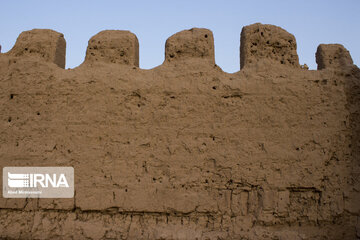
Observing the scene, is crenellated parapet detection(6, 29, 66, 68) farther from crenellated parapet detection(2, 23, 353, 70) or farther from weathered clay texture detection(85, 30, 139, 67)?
weathered clay texture detection(85, 30, 139, 67)

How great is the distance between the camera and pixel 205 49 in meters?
2.83

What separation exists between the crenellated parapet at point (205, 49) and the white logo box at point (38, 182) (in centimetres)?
111

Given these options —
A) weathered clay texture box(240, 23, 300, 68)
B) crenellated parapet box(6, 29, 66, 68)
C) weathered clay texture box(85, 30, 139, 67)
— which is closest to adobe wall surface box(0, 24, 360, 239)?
weathered clay texture box(240, 23, 300, 68)

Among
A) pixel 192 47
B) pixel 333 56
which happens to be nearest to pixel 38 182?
pixel 192 47

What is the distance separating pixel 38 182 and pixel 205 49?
6.62 feet

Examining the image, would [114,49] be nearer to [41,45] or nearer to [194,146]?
[41,45]

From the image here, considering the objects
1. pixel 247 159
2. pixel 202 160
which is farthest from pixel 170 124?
pixel 247 159

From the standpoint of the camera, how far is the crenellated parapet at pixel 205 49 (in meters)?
2.82

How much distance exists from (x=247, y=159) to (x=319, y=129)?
0.71 metres

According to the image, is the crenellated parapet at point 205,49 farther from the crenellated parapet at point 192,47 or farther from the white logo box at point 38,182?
the white logo box at point 38,182

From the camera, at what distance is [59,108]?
9.02 ft

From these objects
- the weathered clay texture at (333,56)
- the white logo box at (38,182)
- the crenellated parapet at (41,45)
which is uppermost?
the crenellated parapet at (41,45)

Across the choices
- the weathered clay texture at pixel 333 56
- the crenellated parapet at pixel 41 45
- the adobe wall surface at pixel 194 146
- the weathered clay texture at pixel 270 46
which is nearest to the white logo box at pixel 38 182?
the adobe wall surface at pixel 194 146

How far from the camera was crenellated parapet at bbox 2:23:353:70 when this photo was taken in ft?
9.27
